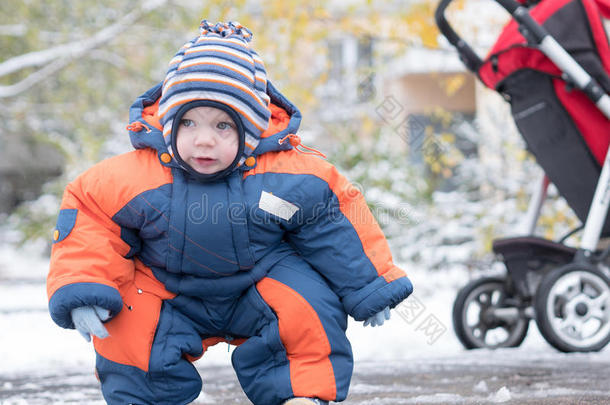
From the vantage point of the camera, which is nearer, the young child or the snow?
the young child

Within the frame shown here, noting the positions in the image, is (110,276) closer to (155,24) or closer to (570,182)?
(570,182)

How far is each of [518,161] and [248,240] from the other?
5284 mm

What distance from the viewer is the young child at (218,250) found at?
6.33 ft

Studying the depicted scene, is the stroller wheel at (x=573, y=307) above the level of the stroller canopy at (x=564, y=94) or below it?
below

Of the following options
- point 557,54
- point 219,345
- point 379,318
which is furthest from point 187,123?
point 219,345

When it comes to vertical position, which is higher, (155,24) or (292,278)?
(155,24)

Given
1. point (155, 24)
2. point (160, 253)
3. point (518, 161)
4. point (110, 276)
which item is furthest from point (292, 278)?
point (155, 24)

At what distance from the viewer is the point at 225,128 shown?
198 centimetres

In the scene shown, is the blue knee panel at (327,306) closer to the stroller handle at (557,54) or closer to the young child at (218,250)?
the young child at (218,250)

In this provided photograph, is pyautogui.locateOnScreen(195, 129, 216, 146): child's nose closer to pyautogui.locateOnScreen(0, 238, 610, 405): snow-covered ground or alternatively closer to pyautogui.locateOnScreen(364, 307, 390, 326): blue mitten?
pyautogui.locateOnScreen(364, 307, 390, 326): blue mitten

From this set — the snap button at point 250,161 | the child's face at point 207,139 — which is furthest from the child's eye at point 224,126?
the snap button at point 250,161

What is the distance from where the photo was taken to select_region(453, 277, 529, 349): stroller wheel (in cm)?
344

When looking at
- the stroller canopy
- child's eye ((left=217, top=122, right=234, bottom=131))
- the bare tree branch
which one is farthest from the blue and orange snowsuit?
the bare tree branch

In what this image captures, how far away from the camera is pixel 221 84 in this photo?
195 centimetres
